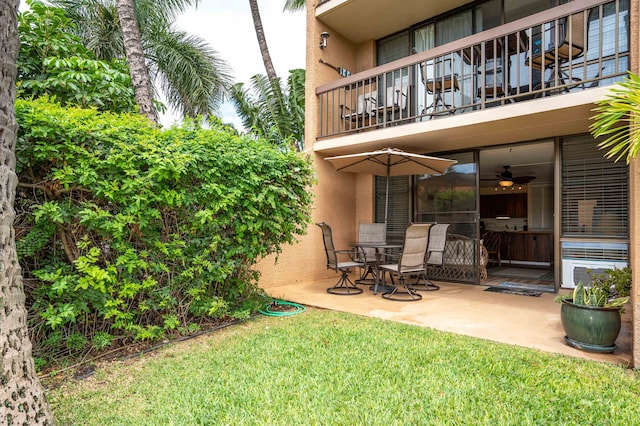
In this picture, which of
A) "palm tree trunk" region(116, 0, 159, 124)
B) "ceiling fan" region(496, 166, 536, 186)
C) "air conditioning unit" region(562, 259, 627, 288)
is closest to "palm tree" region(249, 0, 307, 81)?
"palm tree trunk" region(116, 0, 159, 124)

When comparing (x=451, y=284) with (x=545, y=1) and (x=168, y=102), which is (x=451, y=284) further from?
(x=168, y=102)

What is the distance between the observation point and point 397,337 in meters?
3.68

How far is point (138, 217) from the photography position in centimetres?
335

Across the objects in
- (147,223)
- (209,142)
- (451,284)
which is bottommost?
(451,284)

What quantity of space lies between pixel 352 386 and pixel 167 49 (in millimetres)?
12824

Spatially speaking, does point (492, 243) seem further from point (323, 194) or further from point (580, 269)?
point (323, 194)

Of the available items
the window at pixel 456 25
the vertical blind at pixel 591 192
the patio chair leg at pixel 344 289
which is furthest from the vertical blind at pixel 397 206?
the window at pixel 456 25

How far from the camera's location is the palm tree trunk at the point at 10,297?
72.8 inches

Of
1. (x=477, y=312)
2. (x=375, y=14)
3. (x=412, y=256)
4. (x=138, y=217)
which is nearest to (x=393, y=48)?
(x=375, y=14)

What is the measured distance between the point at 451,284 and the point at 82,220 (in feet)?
20.6

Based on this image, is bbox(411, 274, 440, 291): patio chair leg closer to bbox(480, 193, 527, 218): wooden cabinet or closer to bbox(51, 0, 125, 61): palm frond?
bbox(480, 193, 527, 218): wooden cabinet

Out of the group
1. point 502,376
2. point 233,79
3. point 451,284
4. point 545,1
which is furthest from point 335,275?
point 233,79

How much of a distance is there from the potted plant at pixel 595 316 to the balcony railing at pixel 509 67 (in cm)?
259

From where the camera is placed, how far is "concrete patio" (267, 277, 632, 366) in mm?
3648
